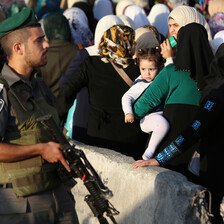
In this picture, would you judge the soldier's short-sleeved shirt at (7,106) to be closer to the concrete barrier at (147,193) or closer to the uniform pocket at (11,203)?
the uniform pocket at (11,203)

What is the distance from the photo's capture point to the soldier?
10.5 ft

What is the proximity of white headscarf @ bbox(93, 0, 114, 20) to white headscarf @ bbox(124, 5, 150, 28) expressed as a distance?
921 millimetres

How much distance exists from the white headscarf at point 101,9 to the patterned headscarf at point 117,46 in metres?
4.52

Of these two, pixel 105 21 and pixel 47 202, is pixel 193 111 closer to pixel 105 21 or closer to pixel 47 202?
pixel 47 202

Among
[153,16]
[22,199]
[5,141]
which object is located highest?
[5,141]

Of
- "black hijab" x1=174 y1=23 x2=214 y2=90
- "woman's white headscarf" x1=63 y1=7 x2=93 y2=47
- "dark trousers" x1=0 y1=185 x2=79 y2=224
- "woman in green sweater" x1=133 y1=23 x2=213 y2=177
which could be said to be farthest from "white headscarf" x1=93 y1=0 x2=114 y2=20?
"dark trousers" x1=0 y1=185 x2=79 y2=224

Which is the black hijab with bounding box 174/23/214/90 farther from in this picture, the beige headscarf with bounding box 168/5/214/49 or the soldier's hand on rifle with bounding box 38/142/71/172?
the soldier's hand on rifle with bounding box 38/142/71/172

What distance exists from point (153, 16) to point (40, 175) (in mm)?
5822

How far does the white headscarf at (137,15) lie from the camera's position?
27.4ft

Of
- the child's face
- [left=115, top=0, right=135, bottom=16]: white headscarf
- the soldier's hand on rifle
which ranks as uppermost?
the soldier's hand on rifle

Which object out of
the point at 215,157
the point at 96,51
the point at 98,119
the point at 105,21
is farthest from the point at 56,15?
the point at 215,157

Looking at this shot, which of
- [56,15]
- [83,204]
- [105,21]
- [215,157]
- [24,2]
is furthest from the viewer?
[24,2]

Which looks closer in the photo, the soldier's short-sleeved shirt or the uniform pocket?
the soldier's short-sleeved shirt

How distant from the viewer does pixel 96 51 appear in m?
5.52
